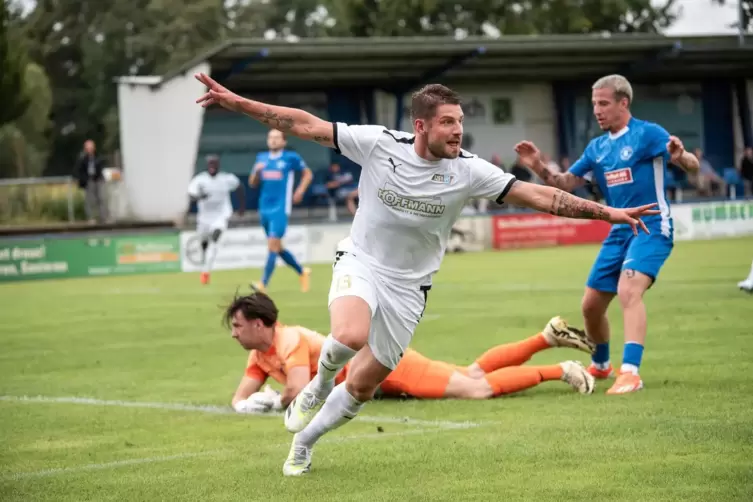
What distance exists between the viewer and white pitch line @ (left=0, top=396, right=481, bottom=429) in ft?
27.1

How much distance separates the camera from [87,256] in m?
28.1

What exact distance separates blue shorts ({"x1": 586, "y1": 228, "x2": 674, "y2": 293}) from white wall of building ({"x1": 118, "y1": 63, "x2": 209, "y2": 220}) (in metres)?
30.3

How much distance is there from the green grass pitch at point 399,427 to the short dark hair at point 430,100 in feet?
6.16

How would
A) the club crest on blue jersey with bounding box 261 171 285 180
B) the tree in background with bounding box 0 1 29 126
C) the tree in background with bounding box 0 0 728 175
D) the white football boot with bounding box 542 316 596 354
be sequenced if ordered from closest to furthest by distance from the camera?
the white football boot with bounding box 542 316 596 354
the club crest on blue jersey with bounding box 261 171 285 180
the tree in background with bounding box 0 1 29 126
the tree in background with bounding box 0 0 728 175

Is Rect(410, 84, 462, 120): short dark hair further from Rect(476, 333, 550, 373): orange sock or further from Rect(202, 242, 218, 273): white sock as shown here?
Rect(202, 242, 218, 273): white sock

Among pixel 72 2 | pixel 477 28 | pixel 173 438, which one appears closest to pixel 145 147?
pixel 477 28

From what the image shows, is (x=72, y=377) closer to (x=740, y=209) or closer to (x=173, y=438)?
(x=173, y=438)

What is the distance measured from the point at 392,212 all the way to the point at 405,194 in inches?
4.8

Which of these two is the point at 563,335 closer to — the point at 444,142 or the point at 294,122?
the point at 444,142

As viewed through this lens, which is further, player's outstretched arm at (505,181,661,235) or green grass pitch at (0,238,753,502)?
player's outstretched arm at (505,181,661,235)

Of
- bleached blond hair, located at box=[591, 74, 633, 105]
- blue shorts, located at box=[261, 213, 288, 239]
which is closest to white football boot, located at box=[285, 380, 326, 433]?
bleached blond hair, located at box=[591, 74, 633, 105]

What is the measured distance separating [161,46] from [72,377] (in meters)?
63.9

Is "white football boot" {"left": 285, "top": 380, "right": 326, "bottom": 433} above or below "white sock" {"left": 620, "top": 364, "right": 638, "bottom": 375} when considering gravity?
above

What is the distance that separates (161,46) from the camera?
73.6 meters
